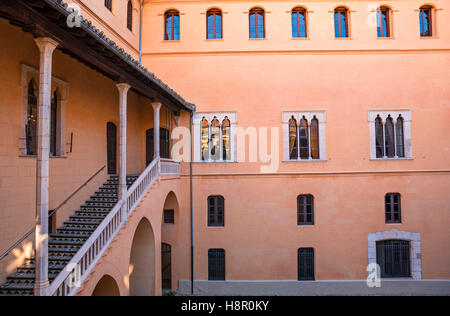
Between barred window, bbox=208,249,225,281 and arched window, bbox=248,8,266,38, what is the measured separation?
34.0 feet

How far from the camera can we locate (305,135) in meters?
14.8

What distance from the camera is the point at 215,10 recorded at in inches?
600

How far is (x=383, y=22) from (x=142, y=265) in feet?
50.2

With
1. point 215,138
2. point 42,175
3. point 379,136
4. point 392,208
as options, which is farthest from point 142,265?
point 379,136

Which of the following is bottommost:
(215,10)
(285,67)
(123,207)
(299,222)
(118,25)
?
(299,222)

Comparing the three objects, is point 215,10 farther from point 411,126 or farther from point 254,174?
point 411,126

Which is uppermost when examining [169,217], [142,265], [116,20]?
[116,20]

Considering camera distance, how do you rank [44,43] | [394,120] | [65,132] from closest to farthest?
[44,43], [65,132], [394,120]

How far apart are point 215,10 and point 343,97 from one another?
24.3 ft

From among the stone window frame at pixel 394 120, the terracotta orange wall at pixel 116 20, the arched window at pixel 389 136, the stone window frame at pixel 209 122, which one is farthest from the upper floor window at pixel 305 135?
the terracotta orange wall at pixel 116 20

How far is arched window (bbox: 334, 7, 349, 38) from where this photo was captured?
1520 cm

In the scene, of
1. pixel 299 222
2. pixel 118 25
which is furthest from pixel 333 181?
pixel 118 25

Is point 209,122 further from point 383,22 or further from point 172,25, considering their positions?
point 383,22

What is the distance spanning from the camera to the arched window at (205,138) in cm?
1484
